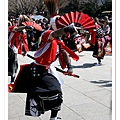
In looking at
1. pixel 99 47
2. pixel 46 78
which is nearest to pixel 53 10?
pixel 46 78

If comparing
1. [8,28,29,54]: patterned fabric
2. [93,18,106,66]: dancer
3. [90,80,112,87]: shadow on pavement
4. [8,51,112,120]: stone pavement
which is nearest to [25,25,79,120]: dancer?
[8,51,112,120]: stone pavement

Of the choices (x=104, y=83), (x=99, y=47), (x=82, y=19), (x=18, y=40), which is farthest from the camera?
(x=99, y=47)

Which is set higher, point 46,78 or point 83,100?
point 46,78

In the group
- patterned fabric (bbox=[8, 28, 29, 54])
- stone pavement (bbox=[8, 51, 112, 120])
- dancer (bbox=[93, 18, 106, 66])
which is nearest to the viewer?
stone pavement (bbox=[8, 51, 112, 120])

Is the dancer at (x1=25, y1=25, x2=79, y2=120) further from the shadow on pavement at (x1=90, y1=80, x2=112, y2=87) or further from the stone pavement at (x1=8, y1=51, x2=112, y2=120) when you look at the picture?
the shadow on pavement at (x1=90, y1=80, x2=112, y2=87)

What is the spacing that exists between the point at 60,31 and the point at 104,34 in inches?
188

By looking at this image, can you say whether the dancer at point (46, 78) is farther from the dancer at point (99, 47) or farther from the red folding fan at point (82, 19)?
the dancer at point (99, 47)

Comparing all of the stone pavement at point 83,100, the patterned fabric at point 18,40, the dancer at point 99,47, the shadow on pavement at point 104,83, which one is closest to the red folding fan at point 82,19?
the stone pavement at point 83,100

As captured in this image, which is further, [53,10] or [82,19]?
[53,10]

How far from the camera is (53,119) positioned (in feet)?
9.42

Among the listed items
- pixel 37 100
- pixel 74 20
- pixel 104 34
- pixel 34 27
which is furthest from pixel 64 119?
pixel 104 34

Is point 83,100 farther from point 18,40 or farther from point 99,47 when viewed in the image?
point 99,47

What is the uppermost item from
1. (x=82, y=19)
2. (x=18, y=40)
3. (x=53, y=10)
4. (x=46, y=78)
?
(x=53, y=10)

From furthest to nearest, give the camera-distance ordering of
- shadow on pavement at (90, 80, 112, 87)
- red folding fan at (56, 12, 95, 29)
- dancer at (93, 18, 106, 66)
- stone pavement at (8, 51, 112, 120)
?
dancer at (93, 18, 106, 66) < shadow on pavement at (90, 80, 112, 87) < stone pavement at (8, 51, 112, 120) < red folding fan at (56, 12, 95, 29)
